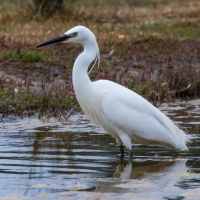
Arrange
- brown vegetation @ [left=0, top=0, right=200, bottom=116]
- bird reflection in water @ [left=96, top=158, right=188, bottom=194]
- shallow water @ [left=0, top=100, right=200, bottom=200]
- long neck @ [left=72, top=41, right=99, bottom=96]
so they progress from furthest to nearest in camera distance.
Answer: brown vegetation @ [left=0, top=0, right=200, bottom=116] < long neck @ [left=72, top=41, right=99, bottom=96] < bird reflection in water @ [left=96, top=158, right=188, bottom=194] < shallow water @ [left=0, top=100, right=200, bottom=200]

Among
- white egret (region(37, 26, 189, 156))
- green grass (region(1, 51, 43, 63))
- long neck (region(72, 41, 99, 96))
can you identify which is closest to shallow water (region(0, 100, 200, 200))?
white egret (region(37, 26, 189, 156))

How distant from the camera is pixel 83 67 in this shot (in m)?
6.76

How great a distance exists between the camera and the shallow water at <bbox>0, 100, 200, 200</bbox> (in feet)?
17.6

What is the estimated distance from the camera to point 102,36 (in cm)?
1341

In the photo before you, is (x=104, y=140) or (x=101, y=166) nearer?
(x=101, y=166)

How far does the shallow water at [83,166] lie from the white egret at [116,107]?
0.23 metres

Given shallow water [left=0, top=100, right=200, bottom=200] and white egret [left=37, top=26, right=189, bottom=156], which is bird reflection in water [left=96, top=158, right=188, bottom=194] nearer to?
shallow water [left=0, top=100, right=200, bottom=200]

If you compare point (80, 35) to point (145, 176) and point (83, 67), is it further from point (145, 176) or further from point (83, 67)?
point (145, 176)

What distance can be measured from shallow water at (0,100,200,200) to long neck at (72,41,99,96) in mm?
702

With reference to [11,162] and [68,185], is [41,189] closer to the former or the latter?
[68,185]

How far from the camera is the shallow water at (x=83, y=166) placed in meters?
5.35

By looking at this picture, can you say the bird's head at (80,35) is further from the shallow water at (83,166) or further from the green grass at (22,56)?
the green grass at (22,56)

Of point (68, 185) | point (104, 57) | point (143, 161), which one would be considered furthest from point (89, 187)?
point (104, 57)

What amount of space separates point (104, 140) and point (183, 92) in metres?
3.34
